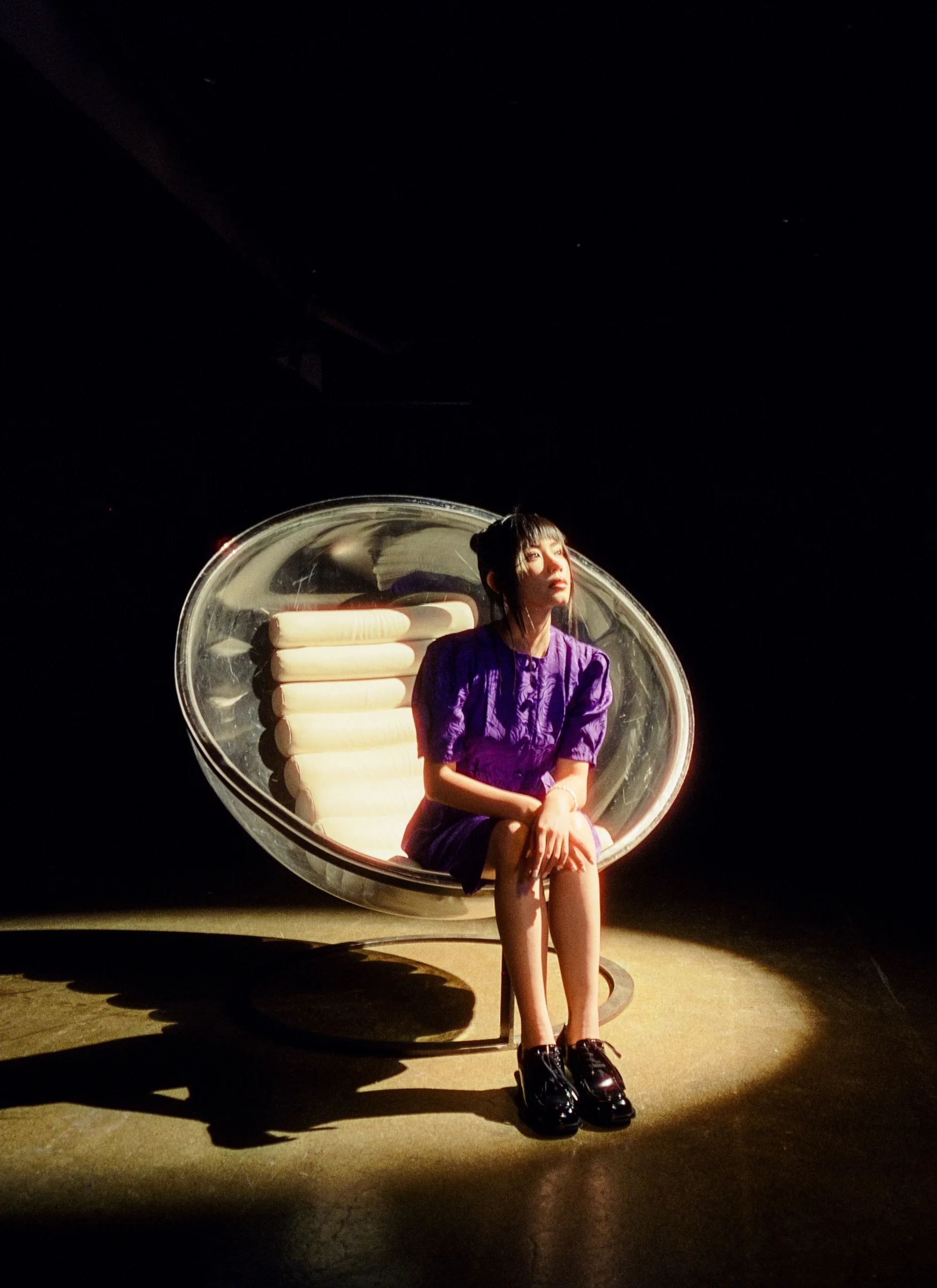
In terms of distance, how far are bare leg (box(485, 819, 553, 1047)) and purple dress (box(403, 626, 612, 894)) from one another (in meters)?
0.11

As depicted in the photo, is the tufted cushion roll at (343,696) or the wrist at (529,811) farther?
the tufted cushion roll at (343,696)

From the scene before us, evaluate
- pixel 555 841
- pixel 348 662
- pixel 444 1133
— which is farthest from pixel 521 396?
pixel 444 1133

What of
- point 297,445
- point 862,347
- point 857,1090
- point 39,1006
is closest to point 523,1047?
point 857,1090

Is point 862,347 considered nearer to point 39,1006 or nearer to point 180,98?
point 180,98

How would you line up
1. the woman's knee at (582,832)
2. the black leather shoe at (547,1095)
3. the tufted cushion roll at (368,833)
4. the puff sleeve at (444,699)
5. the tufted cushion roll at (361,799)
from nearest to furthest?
1. the black leather shoe at (547,1095)
2. the woman's knee at (582,832)
3. the puff sleeve at (444,699)
4. the tufted cushion roll at (368,833)
5. the tufted cushion roll at (361,799)

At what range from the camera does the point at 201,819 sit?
4109mm

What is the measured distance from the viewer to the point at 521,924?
173 cm

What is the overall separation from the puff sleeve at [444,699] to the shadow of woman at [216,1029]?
0.58 meters

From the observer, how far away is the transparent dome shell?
1.93 meters

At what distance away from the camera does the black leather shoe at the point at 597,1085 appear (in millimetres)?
1651

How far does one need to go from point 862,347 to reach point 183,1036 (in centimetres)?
321

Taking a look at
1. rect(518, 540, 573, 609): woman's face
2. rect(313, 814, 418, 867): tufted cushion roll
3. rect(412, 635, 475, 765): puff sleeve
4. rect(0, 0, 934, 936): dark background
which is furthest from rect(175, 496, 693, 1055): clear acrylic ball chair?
rect(0, 0, 934, 936): dark background

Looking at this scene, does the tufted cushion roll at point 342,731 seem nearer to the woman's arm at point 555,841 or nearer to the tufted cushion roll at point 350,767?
the tufted cushion roll at point 350,767

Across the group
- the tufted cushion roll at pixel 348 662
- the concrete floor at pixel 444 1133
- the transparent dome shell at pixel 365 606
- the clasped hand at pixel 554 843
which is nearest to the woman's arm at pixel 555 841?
the clasped hand at pixel 554 843
